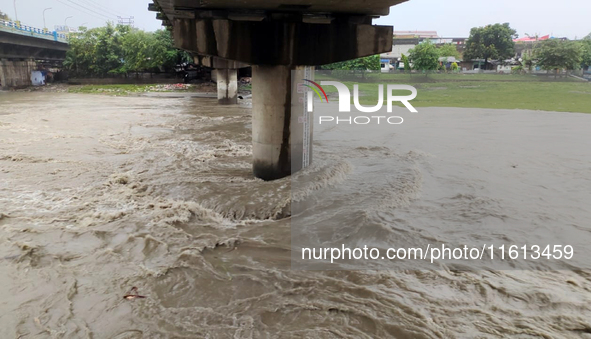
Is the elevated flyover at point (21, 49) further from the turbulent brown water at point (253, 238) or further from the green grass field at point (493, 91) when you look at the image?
the turbulent brown water at point (253, 238)

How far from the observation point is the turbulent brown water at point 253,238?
484 centimetres

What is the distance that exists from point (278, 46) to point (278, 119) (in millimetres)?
1757

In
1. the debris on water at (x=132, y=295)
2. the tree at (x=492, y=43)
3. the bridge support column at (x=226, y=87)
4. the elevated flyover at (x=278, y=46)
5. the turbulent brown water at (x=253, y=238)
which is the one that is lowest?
the turbulent brown water at (x=253, y=238)

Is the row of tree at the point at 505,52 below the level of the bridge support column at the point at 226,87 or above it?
above

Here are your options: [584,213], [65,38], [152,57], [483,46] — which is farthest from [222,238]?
[483,46]

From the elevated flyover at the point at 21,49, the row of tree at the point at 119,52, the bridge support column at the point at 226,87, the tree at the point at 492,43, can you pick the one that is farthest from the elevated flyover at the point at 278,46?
the tree at the point at 492,43

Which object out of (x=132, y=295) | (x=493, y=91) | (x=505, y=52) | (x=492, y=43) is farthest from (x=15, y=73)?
(x=505, y=52)

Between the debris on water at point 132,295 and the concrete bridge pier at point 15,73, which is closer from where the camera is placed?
the debris on water at point 132,295

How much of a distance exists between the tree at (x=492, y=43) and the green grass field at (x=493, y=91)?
32.6 m

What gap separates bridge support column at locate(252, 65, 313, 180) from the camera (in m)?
10.3

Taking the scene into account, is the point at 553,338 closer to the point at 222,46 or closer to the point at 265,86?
the point at 265,86

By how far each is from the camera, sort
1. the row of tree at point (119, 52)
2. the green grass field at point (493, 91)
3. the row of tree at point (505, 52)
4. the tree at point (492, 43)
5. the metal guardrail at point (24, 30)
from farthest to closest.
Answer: the tree at point (492, 43), the row of tree at point (119, 52), the row of tree at point (505, 52), the metal guardrail at point (24, 30), the green grass field at point (493, 91)

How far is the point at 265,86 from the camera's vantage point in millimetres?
10328

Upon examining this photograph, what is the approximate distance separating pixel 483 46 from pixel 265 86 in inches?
2984
